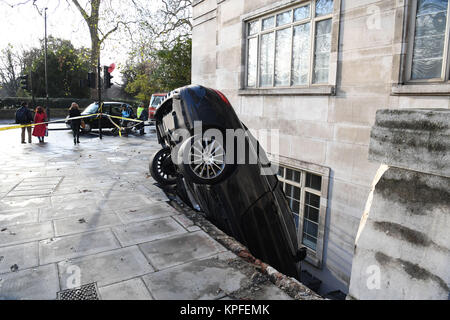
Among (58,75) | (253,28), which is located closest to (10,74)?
(58,75)

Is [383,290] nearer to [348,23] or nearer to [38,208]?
Answer: [38,208]

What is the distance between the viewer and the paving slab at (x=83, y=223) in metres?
4.48

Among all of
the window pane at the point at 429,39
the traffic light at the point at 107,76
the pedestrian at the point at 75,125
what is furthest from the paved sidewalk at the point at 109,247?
the traffic light at the point at 107,76

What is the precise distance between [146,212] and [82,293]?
2.33 metres

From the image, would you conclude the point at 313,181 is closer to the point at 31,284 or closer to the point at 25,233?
the point at 25,233

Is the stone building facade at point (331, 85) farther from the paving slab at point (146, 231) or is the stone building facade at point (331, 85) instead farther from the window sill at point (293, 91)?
the paving slab at point (146, 231)

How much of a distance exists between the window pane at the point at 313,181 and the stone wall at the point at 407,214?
547cm

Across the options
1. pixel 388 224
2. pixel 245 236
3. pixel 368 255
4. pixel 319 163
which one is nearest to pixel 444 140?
pixel 388 224

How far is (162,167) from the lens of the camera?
677 centimetres

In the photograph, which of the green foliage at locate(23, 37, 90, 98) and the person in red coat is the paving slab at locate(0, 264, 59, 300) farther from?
the green foliage at locate(23, 37, 90, 98)

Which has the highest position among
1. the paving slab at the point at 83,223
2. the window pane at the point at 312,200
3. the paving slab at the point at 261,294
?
the paving slab at the point at 83,223

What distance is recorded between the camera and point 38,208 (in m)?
5.38

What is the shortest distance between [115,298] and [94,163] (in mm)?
7363

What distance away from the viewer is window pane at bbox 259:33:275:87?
29.0 feet
